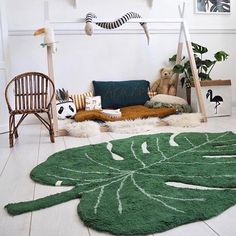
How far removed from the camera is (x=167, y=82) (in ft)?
12.4

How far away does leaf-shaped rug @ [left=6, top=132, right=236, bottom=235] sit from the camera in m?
1.19

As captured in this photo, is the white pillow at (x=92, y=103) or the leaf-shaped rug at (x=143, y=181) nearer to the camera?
the leaf-shaped rug at (x=143, y=181)

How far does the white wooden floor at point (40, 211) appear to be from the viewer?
112 centimetres

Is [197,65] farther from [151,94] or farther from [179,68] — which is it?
[151,94]

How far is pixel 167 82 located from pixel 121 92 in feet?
2.11

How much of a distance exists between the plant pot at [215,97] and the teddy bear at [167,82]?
36cm

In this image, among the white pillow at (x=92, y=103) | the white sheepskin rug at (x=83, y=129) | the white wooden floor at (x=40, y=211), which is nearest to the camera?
the white wooden floor at (x=40, y=211)

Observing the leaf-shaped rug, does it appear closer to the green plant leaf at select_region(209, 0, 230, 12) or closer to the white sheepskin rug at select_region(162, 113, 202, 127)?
the white sheepskin rug at select_region(162, 113, 202, 127)

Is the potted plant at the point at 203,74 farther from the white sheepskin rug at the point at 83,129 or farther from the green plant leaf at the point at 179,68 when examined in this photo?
the white sheepskin rug at the point at 83,129

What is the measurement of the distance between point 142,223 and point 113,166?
0.69 meters

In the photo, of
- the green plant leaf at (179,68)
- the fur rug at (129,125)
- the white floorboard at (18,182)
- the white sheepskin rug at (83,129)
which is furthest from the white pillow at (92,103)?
the green plant leaf at (179,68)

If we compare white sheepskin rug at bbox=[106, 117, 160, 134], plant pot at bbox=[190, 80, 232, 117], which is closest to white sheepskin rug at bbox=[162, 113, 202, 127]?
white sheepskin rug at bbox=[106, 117, 160, 134]

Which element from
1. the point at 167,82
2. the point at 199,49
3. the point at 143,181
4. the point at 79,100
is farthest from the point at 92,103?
the point at 143,181

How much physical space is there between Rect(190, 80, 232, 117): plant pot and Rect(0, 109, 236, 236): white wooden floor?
1356 millimetres
